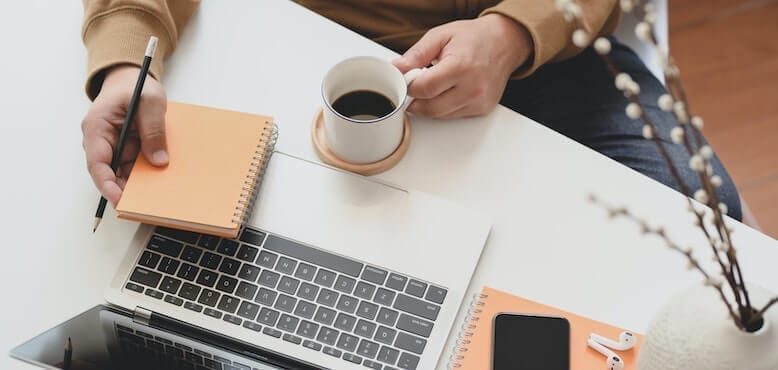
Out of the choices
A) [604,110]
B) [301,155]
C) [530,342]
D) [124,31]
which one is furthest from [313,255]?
[604,110]

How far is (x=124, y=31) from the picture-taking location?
98 centimetres

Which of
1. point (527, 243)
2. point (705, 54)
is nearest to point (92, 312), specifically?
point (527, 243)

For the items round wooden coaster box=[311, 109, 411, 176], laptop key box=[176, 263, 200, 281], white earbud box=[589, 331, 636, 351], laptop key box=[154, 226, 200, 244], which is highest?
round wooden coaster box=[311, 109, 411, 176]

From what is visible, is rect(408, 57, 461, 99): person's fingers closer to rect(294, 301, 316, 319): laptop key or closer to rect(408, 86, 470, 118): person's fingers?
rect(408, 86, 470, 118): person's fingers

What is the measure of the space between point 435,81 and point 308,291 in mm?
265

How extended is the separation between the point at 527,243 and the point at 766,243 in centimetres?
25

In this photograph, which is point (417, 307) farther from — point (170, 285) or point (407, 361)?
point (170, 285)

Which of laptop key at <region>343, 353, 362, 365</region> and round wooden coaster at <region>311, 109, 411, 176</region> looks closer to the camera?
laptop key at <region>343, 353, 362, 365</region>

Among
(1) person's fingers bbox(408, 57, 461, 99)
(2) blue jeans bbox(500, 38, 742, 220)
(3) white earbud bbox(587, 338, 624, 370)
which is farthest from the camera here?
(2) blue jeans bbox(500, 38, 742, 220)

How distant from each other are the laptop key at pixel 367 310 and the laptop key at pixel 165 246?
0.67 feet

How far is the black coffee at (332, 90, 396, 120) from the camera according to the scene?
0.91 meters

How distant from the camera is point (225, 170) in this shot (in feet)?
2.93

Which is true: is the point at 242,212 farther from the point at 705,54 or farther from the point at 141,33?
the point at 705,54

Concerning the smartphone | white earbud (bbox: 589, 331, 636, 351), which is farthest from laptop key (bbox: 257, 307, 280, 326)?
white earbud (bbox: 589, 331, 636, 351)
